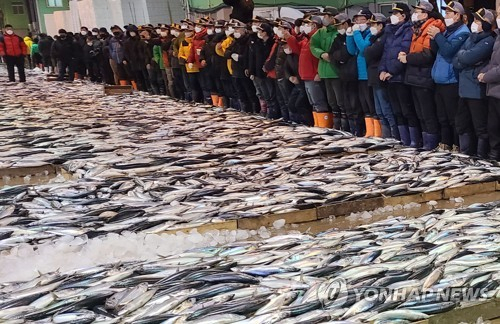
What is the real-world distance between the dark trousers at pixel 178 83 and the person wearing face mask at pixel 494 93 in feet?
30.8

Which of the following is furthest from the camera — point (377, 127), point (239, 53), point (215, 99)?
point (215, 99)

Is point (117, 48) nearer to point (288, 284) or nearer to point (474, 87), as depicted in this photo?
point (474, 87)

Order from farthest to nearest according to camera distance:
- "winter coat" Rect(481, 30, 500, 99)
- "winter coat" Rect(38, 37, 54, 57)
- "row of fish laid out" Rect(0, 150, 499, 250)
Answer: "winter coat" Rect(38, 37, 54, 57), "winter coat" Rect(481, 30, 500, 99), "row of fish laid out" Rect(0, 150, 499, 250)

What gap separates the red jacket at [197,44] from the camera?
1294cm

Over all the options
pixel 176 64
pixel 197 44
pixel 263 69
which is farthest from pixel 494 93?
pixel 176 64

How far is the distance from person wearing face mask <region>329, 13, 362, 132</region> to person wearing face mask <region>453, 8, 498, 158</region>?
1.90 meters

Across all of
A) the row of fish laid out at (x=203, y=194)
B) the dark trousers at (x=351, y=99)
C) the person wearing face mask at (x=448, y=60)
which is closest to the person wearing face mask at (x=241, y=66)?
the dark trousers at (x=351, y=99)

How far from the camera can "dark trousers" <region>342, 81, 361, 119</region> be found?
8.55m

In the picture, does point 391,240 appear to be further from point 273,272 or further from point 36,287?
point 36,287

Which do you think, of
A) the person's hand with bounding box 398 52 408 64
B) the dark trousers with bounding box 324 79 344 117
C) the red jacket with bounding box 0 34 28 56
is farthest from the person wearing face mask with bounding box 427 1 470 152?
the red jacket with bounding box 0 34 28 56

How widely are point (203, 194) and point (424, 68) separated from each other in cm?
351

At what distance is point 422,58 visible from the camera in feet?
23.3

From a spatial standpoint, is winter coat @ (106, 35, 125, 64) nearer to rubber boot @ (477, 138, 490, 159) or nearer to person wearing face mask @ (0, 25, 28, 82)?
person wearing face mask @ (0, 25, 28, 82)

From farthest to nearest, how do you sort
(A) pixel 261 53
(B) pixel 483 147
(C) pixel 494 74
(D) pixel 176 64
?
1. (D) pixel 176 64
2. (A) pixel 261 53
3. (B) pixel 483 147
4. (C) pixel 494 74
